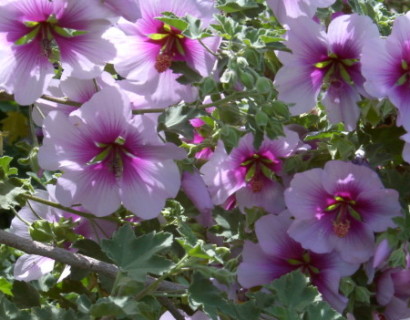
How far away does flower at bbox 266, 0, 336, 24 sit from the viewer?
107 cm

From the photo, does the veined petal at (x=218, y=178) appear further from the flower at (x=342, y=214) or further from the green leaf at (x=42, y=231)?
the green leaf at (x=42, y=231)

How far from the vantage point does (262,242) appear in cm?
114

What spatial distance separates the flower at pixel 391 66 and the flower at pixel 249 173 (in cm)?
14

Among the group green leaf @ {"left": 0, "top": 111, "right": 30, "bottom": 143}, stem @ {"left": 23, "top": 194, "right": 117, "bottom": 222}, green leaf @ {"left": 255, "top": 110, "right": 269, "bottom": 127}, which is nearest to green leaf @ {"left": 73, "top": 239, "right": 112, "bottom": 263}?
stem @ {"left": 23, "top": 194, "right": 117, "bottom": 222}

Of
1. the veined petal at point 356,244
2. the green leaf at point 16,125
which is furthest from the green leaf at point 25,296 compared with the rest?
the green leaf at point 16,125

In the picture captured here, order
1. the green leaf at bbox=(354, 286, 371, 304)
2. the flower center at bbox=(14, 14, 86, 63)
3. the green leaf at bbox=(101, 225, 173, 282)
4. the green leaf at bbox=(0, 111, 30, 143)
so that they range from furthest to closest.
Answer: the green leaf at bbox=(0, 111, 30, 143), the green leaf at bbox=(354, 286, 371, 304), the flower center at bbox=(14, 14, 86, 63), the green leaf at bbox=(101, 225, 173, 282)

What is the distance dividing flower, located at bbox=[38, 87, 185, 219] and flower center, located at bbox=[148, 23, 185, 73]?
0.23 feet

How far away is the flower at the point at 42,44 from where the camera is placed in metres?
0.97

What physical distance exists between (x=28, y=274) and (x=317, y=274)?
1.25ft

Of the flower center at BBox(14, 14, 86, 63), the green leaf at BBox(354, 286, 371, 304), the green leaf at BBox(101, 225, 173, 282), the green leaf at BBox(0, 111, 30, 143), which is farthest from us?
the green leaf at BBox(0, 111, 30, 143)

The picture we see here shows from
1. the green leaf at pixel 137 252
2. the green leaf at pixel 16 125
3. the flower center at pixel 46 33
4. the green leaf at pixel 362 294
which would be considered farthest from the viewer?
the green leaf at pixel 16 125

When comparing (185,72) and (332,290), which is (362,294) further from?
(185,72)

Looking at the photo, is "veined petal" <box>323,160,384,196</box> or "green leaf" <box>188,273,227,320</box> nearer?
"green leaf" <box>188,273,227,320</box>

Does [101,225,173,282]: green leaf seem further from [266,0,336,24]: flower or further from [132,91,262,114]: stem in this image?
[266,0,336,24]: flower
